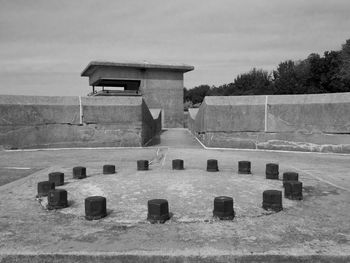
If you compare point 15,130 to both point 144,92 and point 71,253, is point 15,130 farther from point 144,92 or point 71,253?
point 144,92

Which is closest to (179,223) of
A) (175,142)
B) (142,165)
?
(142,165)

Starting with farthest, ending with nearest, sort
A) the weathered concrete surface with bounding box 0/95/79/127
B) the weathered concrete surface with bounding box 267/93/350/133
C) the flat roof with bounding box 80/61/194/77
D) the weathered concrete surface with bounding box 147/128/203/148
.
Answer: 1. the flat roof with bounding box 80/61/194/77
2. the weathered concrete surface with bounding box 147/128/203/148
3. the weathered concrete surface with bounding box 0/95/79/127
4. the weathered concrete surface with bounding box 267/93/350/133

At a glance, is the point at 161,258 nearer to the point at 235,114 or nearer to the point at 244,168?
the point at 244,168

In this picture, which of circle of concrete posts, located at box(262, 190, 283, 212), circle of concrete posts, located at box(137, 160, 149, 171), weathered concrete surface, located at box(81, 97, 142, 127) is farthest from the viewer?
weathered concrete surface, located at box(81, 97, 142, 127)

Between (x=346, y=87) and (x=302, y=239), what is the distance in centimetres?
4917

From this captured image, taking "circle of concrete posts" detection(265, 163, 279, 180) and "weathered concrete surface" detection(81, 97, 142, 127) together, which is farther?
"weathered concrete surface" detection(81, 97, 142, 127)

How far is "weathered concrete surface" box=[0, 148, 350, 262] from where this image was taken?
2.59 m

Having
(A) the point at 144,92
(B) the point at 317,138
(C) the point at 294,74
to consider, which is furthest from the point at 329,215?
(C) the point at 294,74

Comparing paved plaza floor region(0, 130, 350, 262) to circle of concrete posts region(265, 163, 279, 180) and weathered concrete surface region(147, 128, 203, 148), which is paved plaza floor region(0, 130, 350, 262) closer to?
circle of concrete posts region(265, 163, 279, 180)

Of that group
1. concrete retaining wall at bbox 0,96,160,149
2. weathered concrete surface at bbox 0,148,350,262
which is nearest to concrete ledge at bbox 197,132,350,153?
concrete retaining wall at bbox 0,96,160,149

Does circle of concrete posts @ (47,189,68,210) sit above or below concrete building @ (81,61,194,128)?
below

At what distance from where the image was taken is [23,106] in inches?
379

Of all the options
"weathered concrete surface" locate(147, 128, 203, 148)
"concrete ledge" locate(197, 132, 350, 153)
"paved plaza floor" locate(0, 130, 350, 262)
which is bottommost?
"paved plaza floor" locate(0, 130, 350, 262)

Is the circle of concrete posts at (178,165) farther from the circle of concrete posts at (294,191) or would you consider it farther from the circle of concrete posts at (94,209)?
the circle of concrete posts at (94,209)
